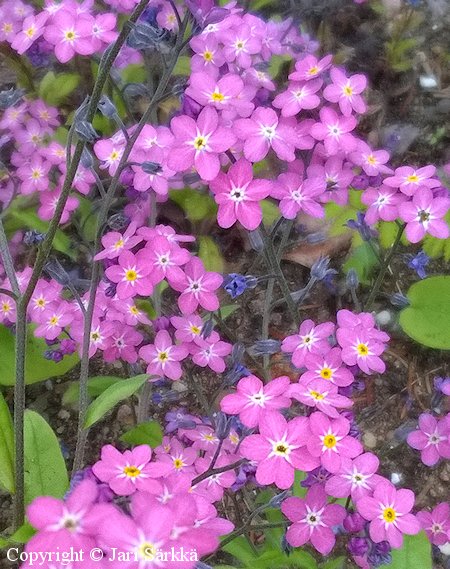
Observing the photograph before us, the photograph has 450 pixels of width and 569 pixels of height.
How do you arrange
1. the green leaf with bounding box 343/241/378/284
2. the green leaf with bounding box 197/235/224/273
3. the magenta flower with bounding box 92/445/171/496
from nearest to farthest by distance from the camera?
the magenta flower with bounding box 92/445/171/496 < the green leaf with bounding box 197/235/224/273 < the green leaf with bounding box 343/241/378/284

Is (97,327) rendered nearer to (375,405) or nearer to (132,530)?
(132,530)

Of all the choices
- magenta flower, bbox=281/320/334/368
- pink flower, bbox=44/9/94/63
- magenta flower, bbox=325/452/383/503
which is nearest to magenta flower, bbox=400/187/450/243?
magenta flower, bbox=281/320/334/368

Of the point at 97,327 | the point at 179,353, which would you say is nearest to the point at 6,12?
the point at 97,327

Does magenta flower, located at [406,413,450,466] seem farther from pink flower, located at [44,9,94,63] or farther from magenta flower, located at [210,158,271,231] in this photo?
pink flower, located at [44,9,94,63]

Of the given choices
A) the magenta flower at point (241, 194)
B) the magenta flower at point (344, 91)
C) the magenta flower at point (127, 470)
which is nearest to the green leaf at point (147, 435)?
the magenta flower at point (127, 470)

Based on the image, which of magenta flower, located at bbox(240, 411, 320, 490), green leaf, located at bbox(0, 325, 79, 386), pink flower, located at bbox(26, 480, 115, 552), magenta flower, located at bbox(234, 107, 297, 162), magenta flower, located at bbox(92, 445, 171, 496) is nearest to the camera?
pink flower, located at bbox(26, 480, 115, 552)
